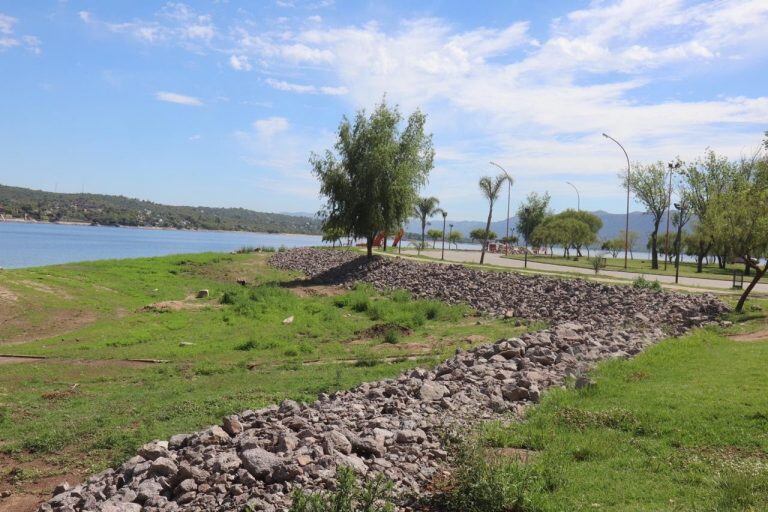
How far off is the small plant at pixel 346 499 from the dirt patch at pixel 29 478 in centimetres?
436

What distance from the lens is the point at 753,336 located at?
636 inches

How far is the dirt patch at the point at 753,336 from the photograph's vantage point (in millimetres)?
15562

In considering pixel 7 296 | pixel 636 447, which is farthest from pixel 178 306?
pixel 636 447

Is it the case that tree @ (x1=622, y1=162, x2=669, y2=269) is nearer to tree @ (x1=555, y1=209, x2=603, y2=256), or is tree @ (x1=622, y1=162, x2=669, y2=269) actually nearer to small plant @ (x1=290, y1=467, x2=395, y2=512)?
tree @ (x1=555, y1=209, x2=603, y2=256)

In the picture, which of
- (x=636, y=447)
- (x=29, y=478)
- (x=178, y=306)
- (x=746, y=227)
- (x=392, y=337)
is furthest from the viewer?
(x=178, y=306)

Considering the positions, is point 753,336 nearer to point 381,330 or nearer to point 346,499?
point 381,330

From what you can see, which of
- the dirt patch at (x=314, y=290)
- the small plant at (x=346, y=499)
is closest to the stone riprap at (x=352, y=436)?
the small plant at (x=346, y=499)

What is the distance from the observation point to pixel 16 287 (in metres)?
29.0

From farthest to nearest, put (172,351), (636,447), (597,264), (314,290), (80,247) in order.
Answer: (80,247)
(597,264)
(314,290)
(172,351)
(636,447)

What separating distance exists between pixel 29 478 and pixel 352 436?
5027mm

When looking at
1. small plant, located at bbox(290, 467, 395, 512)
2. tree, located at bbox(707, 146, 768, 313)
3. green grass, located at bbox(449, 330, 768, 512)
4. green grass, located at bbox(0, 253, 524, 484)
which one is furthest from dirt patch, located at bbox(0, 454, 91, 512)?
tree, located at bbox(707, 146, 768, 313)

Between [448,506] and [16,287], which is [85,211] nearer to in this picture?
[16,287]

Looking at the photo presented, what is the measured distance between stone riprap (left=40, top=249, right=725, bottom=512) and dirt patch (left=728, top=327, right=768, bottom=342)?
161 centimetres

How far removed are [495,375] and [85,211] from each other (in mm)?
206463
